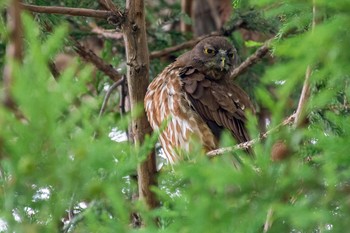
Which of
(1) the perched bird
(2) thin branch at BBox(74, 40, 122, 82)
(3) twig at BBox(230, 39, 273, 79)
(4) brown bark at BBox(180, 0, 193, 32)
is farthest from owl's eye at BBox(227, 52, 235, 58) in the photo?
(4) brown bark at BBox(180, 0, 193, 32)

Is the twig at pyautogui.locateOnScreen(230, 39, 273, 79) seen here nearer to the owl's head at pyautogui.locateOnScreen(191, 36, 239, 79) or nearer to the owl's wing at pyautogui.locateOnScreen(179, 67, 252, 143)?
the owl's head at pyautogui.locateOnScreen(191, 36, 239, 79)

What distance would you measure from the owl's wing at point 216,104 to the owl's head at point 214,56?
0.71 feet

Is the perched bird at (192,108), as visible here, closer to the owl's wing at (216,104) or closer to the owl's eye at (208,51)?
the owl's wing at (216,104)

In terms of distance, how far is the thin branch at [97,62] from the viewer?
5469 mm

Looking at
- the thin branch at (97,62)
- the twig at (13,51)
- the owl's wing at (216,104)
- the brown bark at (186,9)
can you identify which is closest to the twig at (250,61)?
the owl's wing at (216,104)

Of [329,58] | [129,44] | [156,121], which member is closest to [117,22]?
[129,44]

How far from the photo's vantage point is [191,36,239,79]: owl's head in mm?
5742

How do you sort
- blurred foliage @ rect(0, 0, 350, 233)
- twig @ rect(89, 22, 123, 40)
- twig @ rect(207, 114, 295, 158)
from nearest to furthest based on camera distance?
blurred foliage @ rect(0, 0, 350, 233)
twig @ rect(207, 114, 295, 158)
twig @ rect(89, 22, 123, 40)

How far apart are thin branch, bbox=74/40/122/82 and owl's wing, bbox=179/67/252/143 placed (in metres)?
0.51

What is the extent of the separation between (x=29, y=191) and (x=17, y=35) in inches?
21.1

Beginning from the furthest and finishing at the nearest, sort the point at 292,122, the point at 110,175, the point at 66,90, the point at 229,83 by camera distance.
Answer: the point at 229,83 < the point at 292,122 < the point at 110,175 < the point at 66,90

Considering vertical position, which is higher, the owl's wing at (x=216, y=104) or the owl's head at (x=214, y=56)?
the owl's head at (x=214, y=56)

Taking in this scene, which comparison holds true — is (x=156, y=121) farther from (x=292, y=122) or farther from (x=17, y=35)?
(x=17, y=35)

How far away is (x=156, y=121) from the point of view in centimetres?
515
